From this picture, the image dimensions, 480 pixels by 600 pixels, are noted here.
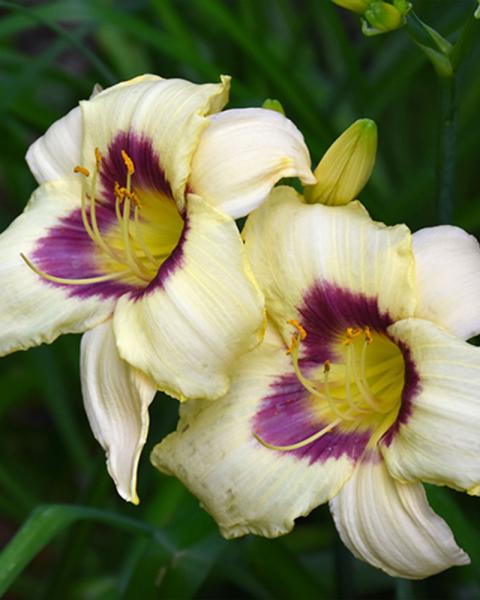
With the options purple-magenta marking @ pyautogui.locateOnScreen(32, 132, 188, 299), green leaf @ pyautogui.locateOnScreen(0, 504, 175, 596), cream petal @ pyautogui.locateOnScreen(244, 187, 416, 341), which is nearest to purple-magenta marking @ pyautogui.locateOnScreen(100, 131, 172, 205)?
purple-magenta marking @ pyautogui.locateOnScreen(32, 132, 188, 299)

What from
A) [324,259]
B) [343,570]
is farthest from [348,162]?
[343,570]

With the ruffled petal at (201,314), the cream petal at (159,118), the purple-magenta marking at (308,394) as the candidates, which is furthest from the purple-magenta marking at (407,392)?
the cream petal at (159,118)

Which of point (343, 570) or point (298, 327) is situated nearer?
point (298, 327)

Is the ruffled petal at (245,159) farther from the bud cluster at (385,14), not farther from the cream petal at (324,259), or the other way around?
the bud cluster at (385,14)

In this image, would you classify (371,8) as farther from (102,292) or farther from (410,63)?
(410,63)

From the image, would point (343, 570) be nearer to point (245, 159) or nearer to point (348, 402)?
point (348, 402)

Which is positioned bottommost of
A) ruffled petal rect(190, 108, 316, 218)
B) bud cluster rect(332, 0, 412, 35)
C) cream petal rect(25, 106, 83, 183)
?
cream petal rect(25, 106, 83, 183)

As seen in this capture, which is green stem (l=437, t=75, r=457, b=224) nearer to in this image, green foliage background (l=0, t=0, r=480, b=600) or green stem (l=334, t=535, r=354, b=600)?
green foliage background (l=0, t=0, r=480, b=600)
